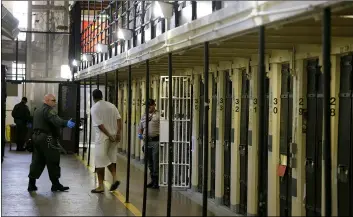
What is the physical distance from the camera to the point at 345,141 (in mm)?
7148

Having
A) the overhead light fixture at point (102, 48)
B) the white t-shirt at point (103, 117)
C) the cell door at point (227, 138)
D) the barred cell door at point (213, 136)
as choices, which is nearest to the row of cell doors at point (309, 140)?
the cell door at point (227, 138)

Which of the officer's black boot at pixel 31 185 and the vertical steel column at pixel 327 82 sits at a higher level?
the vertical steel column at pixel 327 82

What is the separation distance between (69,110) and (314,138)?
1304cm

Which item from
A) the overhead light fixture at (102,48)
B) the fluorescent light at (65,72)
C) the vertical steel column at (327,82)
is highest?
the overhead light fixture at (102,48)

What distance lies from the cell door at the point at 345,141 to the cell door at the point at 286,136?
1.24m

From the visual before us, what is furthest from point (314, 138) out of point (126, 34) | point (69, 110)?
point (69, 110)

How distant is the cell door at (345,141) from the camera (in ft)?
23.0

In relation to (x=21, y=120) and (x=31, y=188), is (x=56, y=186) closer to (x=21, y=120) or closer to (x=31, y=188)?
(x=31, y=188)

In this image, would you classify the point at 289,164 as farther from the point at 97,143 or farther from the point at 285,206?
the point at 97,143

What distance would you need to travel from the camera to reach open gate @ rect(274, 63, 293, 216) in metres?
8.45

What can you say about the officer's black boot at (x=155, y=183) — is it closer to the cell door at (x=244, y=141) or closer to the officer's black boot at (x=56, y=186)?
the officer's black boot at (x=56, y=186)

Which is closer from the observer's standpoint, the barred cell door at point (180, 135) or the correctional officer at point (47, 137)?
the correctional officer at point (47, 137)

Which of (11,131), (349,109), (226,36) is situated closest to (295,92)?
(349,109)

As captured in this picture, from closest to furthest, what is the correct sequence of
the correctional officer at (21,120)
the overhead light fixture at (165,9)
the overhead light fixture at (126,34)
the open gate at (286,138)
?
the open gate at (286,138) → the overhead light fixture at (165,9) → the overhead light fixture at (126,34) → the correctional officer at (21,120)
